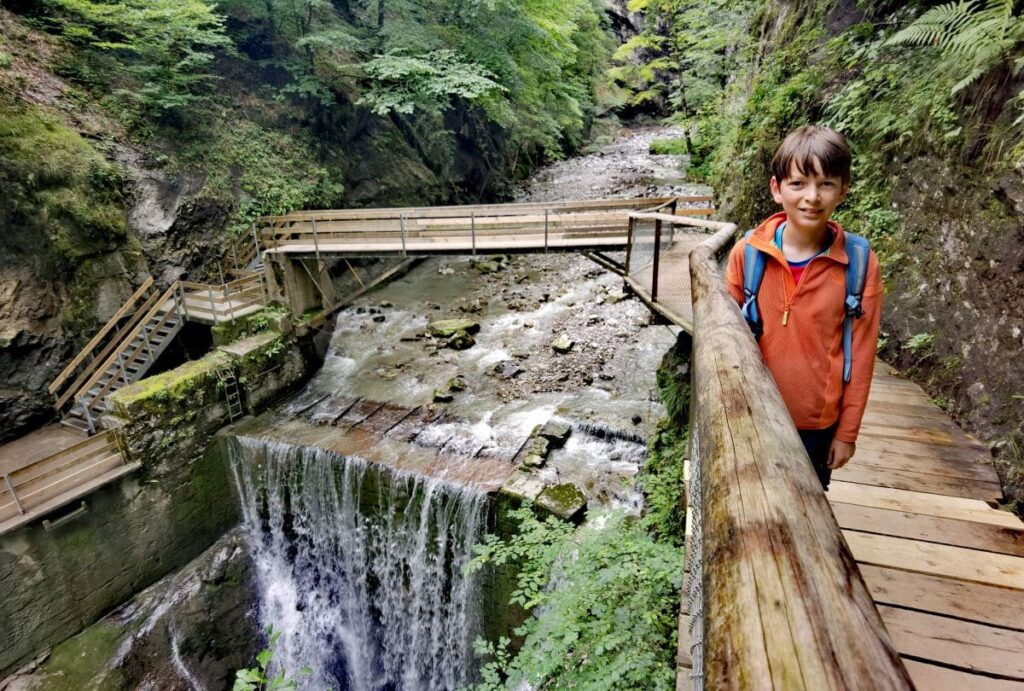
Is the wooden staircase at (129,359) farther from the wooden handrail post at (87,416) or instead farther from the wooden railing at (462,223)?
the wooden railing at (462,223)

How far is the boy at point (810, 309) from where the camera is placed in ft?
5.67

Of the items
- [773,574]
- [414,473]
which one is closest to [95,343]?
[414,473]

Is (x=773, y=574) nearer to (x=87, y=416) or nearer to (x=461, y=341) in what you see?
(x=461, y=341)

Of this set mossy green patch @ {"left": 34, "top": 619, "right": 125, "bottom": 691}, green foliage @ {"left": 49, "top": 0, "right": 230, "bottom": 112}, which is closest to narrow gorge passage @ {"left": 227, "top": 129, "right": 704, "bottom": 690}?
mossy green patch @ {"left": 34, "top": 619, "right": 125, "bottom": 691}

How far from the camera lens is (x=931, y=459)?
3.21 metres

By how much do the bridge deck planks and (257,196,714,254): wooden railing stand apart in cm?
667

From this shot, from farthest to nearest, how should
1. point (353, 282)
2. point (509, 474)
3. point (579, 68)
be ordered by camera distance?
point (579, 68) < point (353, 282) < point (509, 474)

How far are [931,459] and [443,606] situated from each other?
719 cm

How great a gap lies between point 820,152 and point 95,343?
1246cm

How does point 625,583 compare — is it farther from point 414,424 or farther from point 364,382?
point 364,382

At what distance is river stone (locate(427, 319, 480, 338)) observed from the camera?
12.6 m

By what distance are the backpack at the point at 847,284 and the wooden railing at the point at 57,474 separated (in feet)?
32.1

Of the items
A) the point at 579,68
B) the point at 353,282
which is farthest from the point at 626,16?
the point at 353,282

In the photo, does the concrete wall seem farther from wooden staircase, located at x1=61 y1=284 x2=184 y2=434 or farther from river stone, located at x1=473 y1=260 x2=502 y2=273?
river stone, located at x1=473 y1=260 x2=502 y2=273
